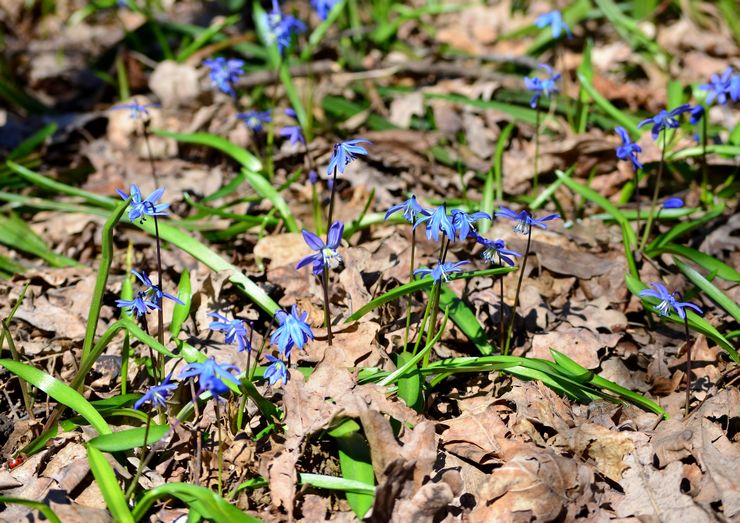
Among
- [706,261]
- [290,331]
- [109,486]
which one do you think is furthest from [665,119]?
[109,486]

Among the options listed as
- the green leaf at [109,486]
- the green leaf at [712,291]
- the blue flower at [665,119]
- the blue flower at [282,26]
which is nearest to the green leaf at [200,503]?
the green leaf at [109,486]

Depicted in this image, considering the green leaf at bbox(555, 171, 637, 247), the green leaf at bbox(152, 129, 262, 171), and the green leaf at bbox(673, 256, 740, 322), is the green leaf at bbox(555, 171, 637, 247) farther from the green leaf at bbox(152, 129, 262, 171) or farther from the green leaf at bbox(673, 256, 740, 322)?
the green leaf at bbox(152, 129, 262, 171)

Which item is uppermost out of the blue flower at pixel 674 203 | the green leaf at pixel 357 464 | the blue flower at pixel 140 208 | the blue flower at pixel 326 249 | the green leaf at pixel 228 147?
the blue flower at pixel 140 208

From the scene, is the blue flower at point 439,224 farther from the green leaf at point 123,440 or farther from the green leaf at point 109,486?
the green leaf at point 109,486

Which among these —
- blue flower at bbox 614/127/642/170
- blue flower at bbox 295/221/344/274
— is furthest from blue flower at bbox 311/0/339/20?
blue flower at bbox 295/221/344/274

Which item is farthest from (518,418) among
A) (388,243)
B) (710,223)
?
(710,223)

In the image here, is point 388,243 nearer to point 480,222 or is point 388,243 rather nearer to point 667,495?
point 480,222
